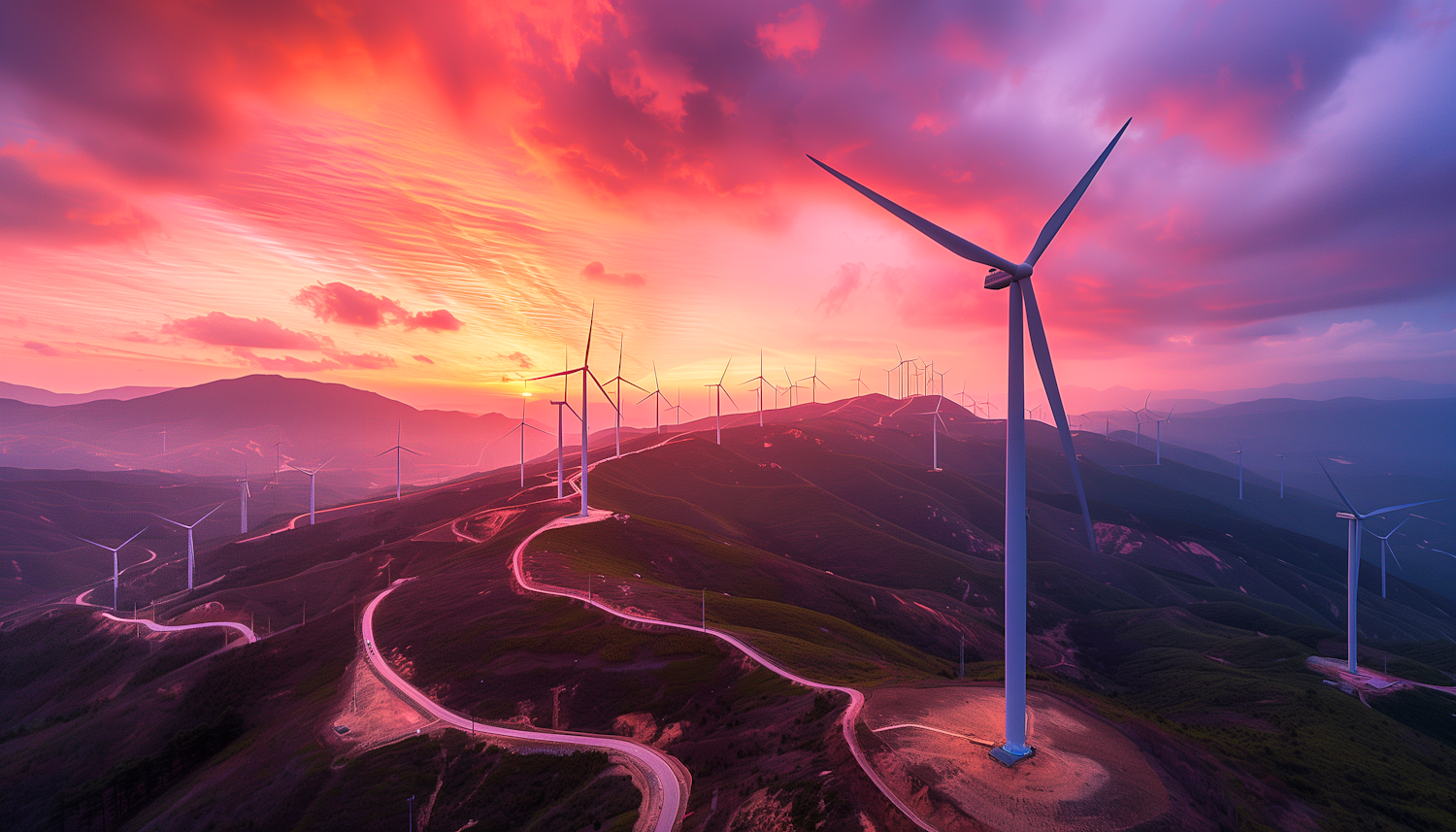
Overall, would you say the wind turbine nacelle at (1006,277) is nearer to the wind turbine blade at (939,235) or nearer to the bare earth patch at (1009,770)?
the wind turbine blade at (939,235)

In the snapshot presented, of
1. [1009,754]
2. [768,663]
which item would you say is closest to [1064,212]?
[1009,754]

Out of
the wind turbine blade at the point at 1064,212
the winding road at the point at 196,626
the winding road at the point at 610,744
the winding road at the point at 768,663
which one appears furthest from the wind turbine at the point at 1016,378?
the winding road at the point at 196,626

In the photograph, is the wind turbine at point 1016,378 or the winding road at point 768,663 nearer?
the wind turbine at point 1016,378

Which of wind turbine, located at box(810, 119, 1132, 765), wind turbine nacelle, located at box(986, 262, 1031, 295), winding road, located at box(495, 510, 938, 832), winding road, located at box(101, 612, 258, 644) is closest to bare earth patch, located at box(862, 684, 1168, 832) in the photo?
winding road, located at box(495, 510, 938, 832)

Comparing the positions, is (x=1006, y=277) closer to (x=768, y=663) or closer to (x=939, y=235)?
(x=939, y=235)

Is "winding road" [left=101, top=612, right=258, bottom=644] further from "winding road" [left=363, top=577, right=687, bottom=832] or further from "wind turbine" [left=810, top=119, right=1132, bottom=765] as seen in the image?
"wind turbine" [left=810, top=119, right=1132, bottom=765]

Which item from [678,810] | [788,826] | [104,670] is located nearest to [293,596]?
[104,670]

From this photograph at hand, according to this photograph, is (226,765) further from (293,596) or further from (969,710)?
(969,710)
